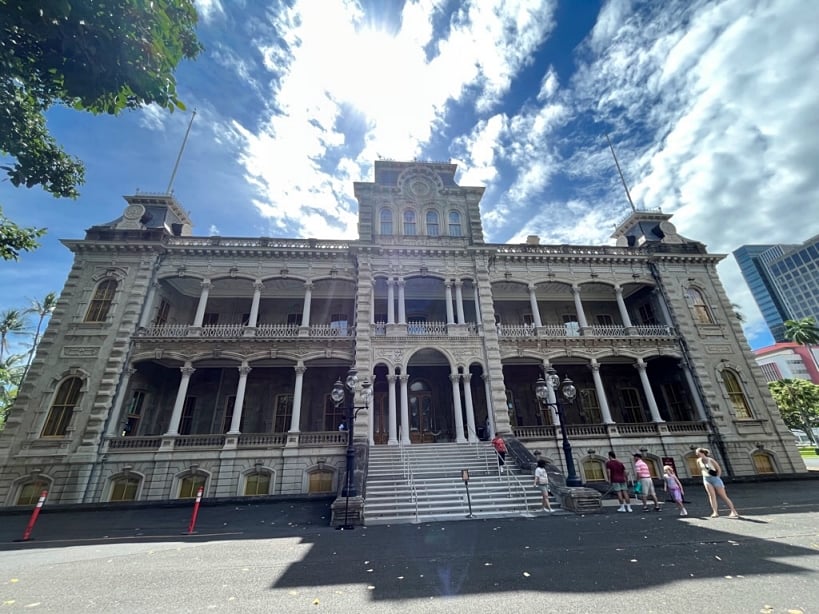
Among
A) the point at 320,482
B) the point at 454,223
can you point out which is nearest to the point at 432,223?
the point at 454,223

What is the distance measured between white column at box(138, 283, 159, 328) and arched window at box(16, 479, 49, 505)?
24.7ft

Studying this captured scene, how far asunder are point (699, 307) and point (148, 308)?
107 feet

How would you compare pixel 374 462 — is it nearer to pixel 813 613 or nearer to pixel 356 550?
pixel 356 550

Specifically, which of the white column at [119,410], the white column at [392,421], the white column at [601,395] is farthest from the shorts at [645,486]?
the white column at [119,410]

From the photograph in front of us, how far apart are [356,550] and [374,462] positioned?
283 inches

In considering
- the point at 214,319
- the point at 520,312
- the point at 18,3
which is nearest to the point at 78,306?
the point at 214,319

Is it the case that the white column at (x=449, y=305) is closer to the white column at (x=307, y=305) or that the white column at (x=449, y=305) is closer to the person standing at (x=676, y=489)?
the white column at (x=307, y=305)

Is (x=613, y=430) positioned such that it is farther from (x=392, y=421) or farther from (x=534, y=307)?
(x=392, y=421)

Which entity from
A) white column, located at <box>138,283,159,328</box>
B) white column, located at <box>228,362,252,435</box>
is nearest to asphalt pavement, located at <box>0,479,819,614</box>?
white column, located at <box>228,362,252,435</box>

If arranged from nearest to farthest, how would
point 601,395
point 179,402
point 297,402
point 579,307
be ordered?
point 179,402 < point 297,402 < point 601,395 < point 579,307

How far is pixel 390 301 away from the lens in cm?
1878

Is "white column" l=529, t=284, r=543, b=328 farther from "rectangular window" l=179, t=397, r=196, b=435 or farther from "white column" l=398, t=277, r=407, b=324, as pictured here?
"rectangular window" l=179, t=397, r=196, b=435

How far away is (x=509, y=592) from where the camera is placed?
4.92 m

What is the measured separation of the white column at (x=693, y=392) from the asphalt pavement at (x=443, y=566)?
29.3 feet
